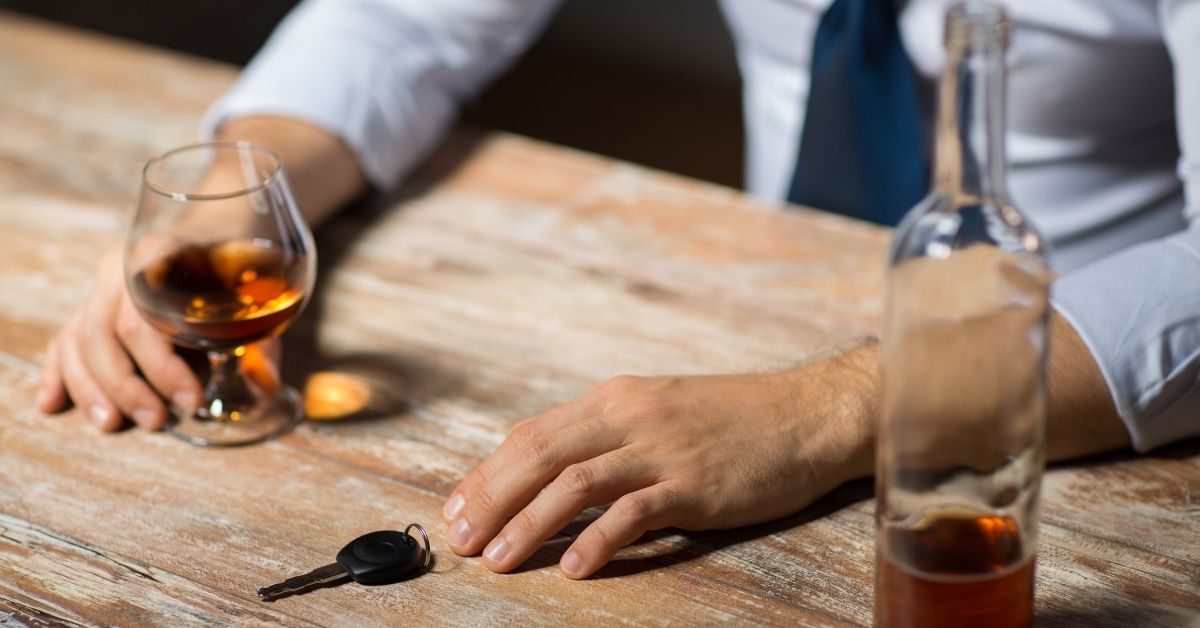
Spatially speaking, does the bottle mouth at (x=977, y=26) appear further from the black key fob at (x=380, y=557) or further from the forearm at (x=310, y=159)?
the forearm at (x=310, y=159)

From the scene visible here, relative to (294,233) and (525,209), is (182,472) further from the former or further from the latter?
(525,209)

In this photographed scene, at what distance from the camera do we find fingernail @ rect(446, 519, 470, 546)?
794mm

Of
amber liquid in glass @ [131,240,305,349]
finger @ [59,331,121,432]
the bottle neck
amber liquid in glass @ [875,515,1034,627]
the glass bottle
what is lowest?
finger @ [59,331,121,432]

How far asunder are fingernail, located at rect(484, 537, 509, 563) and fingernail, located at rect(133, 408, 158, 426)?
0.32m

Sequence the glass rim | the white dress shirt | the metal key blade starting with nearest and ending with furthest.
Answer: the metal key blade → the glass rim → the white dress shirt

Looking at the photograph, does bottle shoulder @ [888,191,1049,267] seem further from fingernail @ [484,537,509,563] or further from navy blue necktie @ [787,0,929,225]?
navy blue necktie @ [787,0,929,225]

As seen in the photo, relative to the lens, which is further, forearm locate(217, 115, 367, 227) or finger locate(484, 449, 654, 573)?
forearm locate(217, 115, 367, 227)

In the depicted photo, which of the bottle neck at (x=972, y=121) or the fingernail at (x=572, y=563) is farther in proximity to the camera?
the fingernail at (x=572, y=563)

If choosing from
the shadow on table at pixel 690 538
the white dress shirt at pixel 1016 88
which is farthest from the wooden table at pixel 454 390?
the white dress shirt at pixel 1016 88

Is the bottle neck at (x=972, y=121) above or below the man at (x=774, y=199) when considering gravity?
above

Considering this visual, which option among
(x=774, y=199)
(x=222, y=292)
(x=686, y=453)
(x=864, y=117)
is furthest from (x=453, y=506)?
(x=774, y=199)

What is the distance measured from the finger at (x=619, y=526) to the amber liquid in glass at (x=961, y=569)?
0.19m

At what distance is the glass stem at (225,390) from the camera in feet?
3.15

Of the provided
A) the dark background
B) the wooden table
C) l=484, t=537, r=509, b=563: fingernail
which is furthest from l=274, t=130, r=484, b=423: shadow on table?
the dark background
